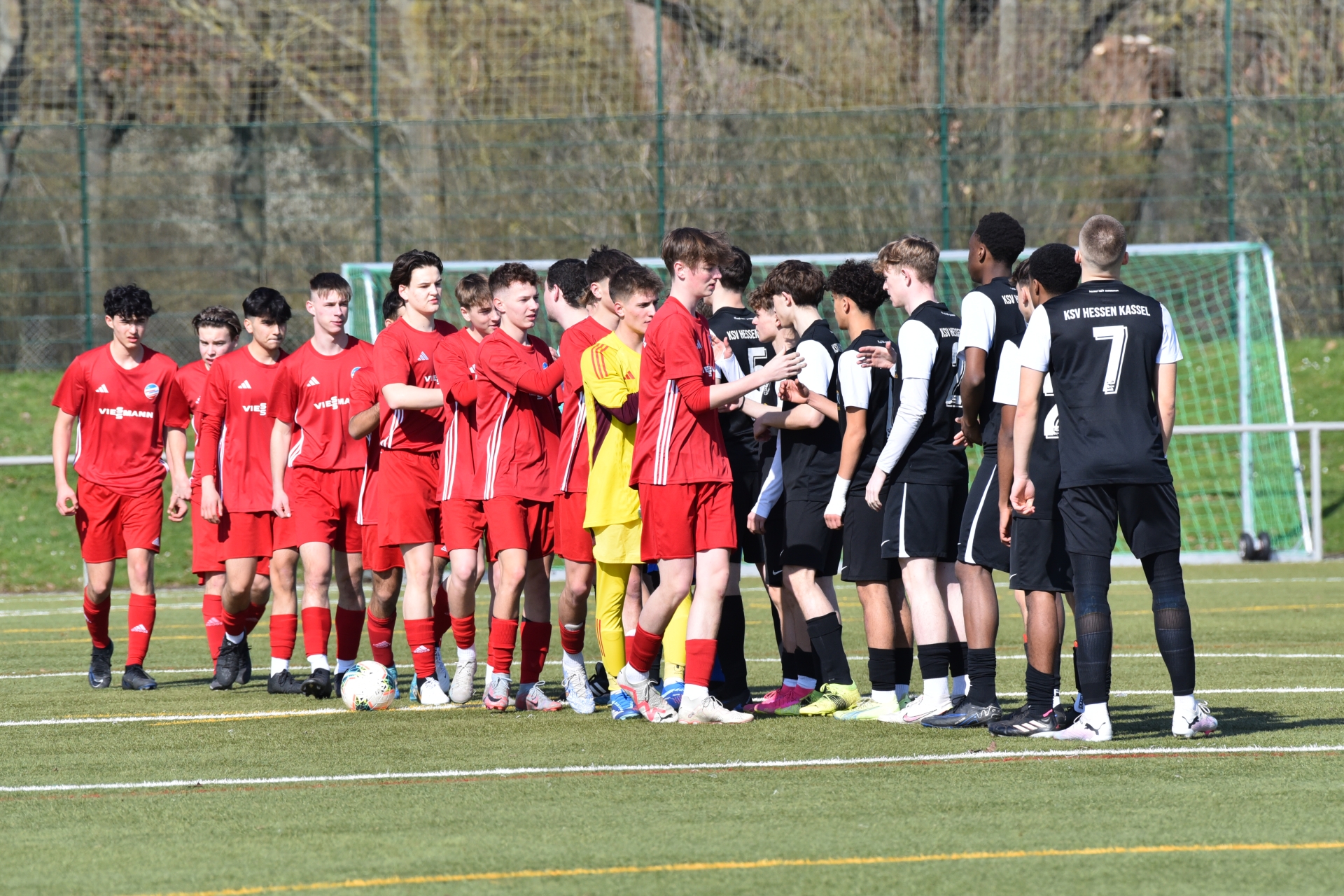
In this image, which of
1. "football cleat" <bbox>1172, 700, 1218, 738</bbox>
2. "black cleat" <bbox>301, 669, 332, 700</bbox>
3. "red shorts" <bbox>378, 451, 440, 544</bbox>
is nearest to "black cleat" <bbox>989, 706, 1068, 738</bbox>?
"football cleat" <bbox>1172, 700, 1218, 738</bbox>

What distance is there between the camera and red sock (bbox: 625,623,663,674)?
747 centimetres

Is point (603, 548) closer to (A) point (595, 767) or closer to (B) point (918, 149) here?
(A) point (595, 767)

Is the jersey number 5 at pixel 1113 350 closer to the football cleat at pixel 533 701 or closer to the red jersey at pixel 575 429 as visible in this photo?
the red jersey at pixel 575 429

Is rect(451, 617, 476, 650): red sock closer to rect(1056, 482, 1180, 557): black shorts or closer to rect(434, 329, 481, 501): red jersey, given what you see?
rect(434, 329, 481, 501): red jersey

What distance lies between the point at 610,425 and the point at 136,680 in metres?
3.45

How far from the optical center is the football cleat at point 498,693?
8.05 metres

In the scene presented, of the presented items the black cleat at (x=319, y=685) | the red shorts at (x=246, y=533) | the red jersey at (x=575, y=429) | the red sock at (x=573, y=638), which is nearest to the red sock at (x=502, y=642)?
the red sock at (x=573, y=638)

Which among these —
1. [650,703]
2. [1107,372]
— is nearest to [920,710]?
[650,703]

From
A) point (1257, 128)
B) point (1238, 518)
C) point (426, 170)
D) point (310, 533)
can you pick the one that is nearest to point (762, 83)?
point (426, 170)

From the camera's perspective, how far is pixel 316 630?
29.2 ft

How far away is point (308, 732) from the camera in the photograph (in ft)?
24.4

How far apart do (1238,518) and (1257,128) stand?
14.0ft

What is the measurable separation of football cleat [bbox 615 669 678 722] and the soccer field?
15 cm

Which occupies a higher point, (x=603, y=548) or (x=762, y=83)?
(x=762, y=83)
